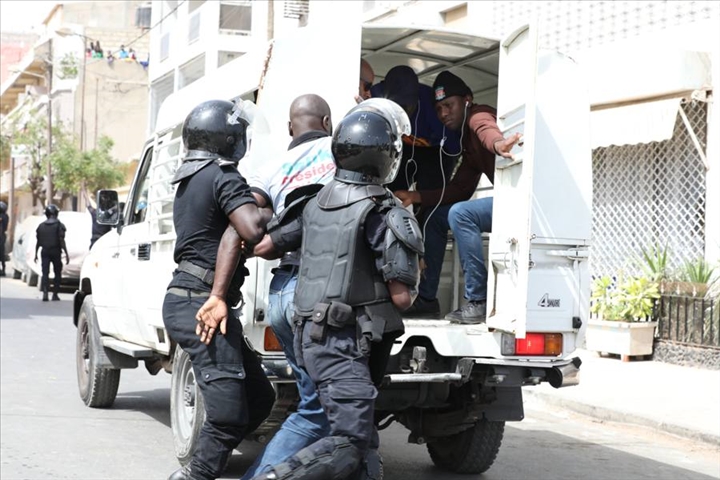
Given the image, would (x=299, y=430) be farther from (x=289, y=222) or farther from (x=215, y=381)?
(x=289, y=222)

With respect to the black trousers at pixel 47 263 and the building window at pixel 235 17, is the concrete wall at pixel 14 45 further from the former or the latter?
the black trousers at pixel 47 263

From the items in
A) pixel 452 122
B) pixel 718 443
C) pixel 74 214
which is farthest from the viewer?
pixel 74 214

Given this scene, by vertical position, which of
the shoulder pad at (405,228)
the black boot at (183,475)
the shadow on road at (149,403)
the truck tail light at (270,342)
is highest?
the shoulder pad at (405,228)

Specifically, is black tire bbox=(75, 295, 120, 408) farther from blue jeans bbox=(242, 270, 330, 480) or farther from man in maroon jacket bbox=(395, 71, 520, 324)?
blue jeans bbox=(242, 270, 330, 480)

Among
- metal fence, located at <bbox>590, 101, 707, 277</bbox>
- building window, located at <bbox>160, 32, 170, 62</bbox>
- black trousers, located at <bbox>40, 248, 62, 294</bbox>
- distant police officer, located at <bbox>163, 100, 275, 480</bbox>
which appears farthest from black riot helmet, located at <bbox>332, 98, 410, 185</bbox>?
building window, located at <bbox>160, 32, 170, 62</bbox>

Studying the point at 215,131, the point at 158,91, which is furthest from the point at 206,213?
the point at 158,91

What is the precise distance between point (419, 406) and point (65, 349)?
26.9ft

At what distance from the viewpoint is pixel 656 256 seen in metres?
13.9

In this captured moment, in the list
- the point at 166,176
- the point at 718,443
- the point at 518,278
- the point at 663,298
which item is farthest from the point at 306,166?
the point at 663,298

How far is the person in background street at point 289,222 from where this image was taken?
490cm

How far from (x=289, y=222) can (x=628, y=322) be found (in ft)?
29.3

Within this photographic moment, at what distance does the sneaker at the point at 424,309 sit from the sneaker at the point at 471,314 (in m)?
0.56

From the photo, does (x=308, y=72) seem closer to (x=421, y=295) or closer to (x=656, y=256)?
(x=421, y=295)

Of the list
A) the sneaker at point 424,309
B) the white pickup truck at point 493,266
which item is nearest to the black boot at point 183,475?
the white pickup truck at point 493,266
